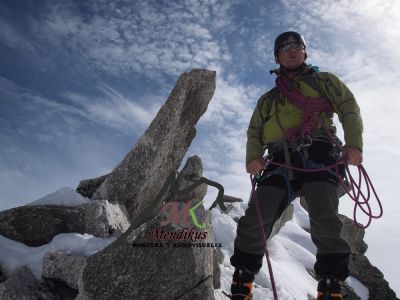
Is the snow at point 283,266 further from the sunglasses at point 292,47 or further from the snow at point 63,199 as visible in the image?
the sunglasses at point 292,47

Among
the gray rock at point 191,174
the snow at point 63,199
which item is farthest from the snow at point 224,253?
the gray rock at point 191,174

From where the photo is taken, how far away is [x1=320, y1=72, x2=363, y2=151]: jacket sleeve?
4.91 metres

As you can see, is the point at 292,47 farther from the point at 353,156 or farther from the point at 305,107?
the point at 353,156

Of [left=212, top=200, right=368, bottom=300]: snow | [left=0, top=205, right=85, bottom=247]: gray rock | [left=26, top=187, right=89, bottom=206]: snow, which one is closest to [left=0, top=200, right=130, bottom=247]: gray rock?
[left=0, top=205, right=85, bottom=247]: gray rock

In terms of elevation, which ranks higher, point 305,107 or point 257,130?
point 305,107

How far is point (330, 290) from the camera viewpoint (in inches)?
166

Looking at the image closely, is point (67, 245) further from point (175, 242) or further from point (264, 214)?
point (264, 214)

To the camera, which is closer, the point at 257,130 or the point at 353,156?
the point at 353,156

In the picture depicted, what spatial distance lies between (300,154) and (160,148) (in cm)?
562

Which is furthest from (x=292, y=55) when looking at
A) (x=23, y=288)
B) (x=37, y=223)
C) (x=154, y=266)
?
(x=37, y=223)

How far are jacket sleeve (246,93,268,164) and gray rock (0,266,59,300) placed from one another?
4.45 meters

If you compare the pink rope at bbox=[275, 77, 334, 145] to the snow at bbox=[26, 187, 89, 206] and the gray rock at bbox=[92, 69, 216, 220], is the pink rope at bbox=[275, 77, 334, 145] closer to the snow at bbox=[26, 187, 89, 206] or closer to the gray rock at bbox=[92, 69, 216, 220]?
the gray rock at bbox=[92, 69, 216, 220]

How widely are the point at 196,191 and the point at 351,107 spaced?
8.32 metres

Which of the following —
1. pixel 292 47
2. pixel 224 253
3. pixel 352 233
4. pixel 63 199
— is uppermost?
pixel 292 47
